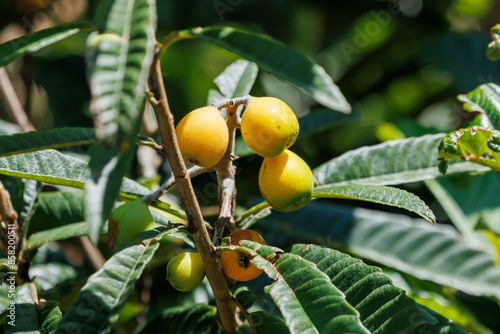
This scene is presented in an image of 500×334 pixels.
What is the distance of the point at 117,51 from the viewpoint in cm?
49

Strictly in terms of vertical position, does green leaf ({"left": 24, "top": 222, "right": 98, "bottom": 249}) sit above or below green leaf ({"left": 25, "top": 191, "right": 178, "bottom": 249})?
above

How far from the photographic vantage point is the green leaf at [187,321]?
0.93m

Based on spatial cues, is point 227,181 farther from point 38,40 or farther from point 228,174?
point 38,40

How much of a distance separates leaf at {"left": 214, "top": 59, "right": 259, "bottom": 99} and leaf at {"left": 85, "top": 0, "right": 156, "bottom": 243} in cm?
52

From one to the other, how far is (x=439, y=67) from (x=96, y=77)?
1.78 meters

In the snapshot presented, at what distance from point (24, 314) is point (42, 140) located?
1.11 ft

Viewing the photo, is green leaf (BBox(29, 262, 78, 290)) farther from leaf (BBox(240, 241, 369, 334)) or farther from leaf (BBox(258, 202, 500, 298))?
leaf (BBox(240, 241, 369, 334))

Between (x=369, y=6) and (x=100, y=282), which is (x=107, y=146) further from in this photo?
(x=369, y=6)

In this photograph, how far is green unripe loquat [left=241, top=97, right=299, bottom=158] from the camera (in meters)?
0.69

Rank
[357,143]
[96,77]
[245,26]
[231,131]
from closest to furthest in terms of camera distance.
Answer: [96,77] < [231,131] < [357,143] < [245,26]

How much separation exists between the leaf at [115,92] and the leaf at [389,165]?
562 mm

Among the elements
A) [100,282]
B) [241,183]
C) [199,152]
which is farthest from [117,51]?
[241,183]

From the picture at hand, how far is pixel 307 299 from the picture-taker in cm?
64

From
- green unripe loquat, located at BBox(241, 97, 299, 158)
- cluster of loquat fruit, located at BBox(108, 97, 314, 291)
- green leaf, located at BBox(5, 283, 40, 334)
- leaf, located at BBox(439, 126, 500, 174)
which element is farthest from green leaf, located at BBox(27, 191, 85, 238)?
leaf, located at BBox(439, 126, 500, 174)
